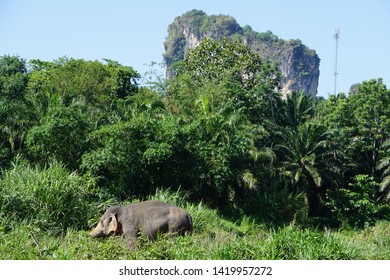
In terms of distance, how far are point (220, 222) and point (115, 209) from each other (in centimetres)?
730

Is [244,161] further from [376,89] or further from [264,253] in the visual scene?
[264,253]

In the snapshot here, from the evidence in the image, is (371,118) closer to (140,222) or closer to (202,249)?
(140,222)

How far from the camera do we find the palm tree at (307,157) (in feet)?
88.6

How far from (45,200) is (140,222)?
11.1 ft

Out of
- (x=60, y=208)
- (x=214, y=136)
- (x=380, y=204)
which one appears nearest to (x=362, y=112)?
(x=380, y=204)

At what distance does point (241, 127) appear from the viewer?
2406 cm

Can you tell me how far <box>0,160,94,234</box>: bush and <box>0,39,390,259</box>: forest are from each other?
37mm

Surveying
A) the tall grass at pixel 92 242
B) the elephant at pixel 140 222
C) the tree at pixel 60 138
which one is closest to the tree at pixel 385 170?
the tall grass at pixel 92 242

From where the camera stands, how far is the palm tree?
27016 mm

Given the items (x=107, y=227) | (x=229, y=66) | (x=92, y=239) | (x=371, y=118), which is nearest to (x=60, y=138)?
(x=107, y=227)

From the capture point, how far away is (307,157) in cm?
2720

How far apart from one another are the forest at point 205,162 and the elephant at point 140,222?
668 millimetres

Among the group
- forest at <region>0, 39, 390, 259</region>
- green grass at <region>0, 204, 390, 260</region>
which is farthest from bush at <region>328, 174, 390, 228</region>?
green grass at <region>0, 204, 390, 260</region>

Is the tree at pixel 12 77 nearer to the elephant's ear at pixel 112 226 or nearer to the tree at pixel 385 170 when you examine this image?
the tree at pixel 385 170
